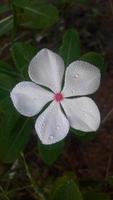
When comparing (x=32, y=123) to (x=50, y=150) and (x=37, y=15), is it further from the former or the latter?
(x=37, y=15)

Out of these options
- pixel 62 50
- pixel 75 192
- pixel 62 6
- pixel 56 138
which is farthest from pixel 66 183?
pixel 62 6

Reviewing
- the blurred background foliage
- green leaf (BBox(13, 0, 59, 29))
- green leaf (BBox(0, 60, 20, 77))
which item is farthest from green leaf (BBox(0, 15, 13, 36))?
green leaf (BBox(0, 60, 20, 77))

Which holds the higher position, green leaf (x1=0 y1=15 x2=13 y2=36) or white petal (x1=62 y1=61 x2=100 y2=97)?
white petal (x1=62 y1=61 x2=100 y2=97)

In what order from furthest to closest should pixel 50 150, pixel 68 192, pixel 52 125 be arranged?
pixel 50 150 < pixel 68 192 < pixel 52 125

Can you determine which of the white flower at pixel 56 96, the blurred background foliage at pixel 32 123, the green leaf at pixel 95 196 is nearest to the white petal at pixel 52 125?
the white flower at pixel 56 96

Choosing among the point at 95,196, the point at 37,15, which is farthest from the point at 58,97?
the point at 37,15

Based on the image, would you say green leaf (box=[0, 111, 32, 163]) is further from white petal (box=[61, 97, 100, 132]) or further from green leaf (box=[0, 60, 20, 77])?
white petal (box=[61, 97, 100, 132])
